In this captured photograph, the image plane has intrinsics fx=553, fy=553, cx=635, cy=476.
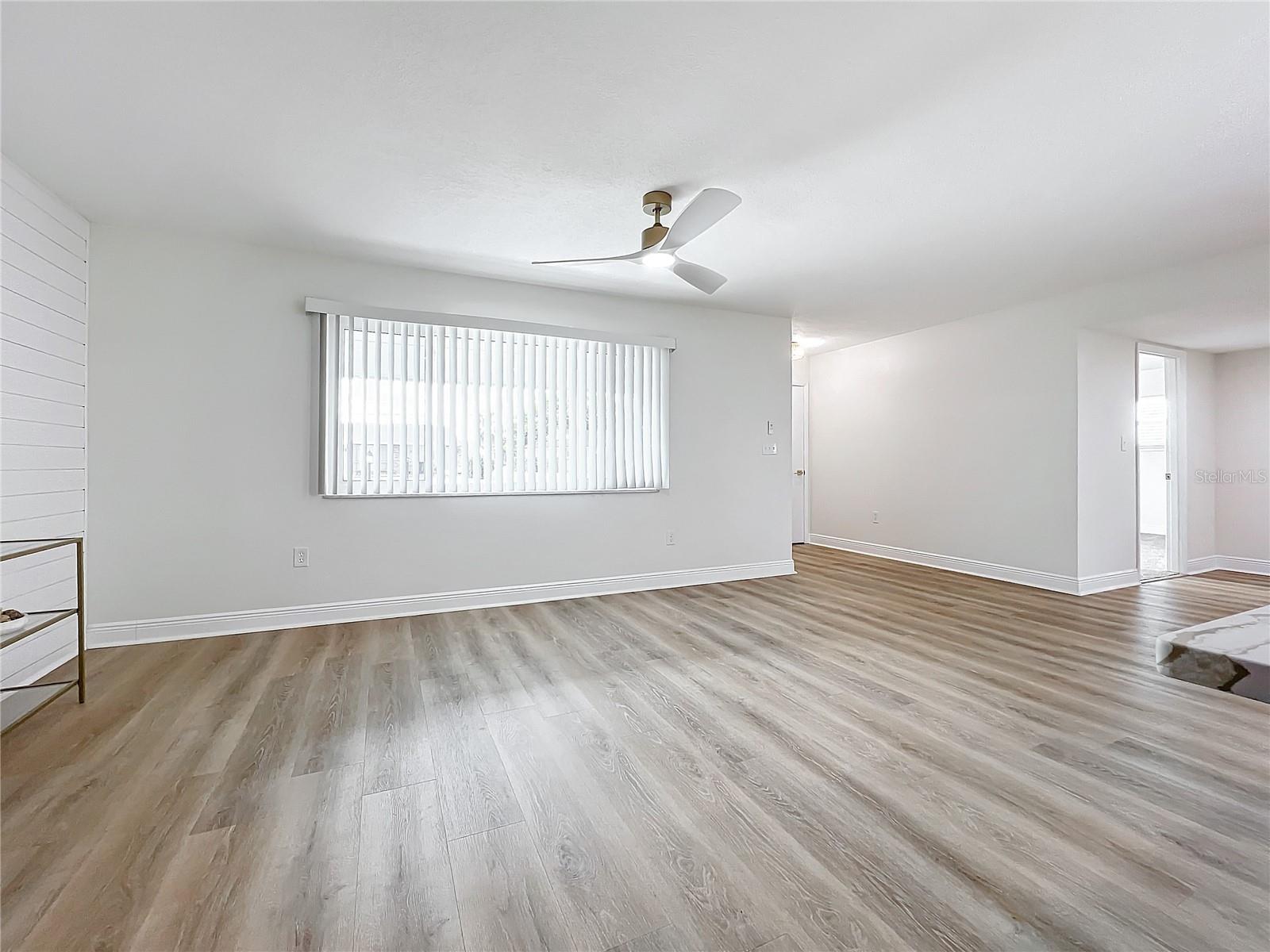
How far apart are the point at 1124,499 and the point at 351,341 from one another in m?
6.44

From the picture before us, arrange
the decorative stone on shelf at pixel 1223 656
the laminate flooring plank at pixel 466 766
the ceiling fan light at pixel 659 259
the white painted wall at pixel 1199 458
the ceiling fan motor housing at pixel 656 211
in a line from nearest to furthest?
the decorative stone on shelf at pixel 1223 656 < the laminate flooring plank at pixel 466 766 < the ceiling fan motor housing at pixel 656 211 < the ceiling fan light at pixel 659 259 < the white painted wall at pixel 1199 458

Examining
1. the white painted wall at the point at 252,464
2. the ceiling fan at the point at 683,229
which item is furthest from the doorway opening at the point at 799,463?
the ceiling fan at the point at 683,229

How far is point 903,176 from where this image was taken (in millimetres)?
2672

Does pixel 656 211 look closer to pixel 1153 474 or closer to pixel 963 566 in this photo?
pixel 963 566

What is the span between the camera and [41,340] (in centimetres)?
281

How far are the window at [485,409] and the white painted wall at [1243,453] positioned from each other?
19.4 ft

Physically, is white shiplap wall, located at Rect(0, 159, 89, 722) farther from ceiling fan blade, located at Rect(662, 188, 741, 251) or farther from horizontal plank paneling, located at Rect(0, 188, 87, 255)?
ceiling fan blade, located at Rect(662, 188, 741, 251)

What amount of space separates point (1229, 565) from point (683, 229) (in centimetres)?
707

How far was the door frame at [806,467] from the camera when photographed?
7.26 m

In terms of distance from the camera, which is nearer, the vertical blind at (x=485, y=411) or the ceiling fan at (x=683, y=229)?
the ceiling fan at (x=683, y=229)

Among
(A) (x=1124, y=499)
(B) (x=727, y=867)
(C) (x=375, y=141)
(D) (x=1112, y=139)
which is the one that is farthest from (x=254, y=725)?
(A) (x=1124, y=499)

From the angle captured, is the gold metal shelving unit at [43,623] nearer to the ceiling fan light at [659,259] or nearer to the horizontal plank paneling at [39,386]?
the horizontal plank paneling at [39,386]

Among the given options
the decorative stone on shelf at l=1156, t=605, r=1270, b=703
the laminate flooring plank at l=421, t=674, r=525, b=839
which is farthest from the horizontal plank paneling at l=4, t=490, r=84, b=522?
the decorative stone on shelf at l=1156, t=605, r=1270, b=703

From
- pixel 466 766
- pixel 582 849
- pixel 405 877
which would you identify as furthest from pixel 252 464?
pixel 582 849
